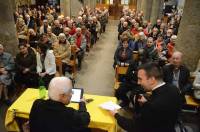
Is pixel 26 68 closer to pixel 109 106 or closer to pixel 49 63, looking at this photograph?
pixel 49 63

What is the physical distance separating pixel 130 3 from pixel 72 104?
20.3 metres

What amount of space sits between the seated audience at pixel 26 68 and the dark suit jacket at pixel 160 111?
3365 mm

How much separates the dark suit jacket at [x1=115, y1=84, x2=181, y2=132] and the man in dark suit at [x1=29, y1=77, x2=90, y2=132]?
65cm

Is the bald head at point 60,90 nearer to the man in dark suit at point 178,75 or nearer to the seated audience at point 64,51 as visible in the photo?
the man in dark suit at point 178,75

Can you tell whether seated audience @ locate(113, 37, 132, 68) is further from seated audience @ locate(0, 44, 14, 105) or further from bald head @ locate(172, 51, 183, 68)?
seated audience @ locate(0, 44, 14, 105)

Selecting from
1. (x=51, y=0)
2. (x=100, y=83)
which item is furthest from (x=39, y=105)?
Result: (x=51, y=0)

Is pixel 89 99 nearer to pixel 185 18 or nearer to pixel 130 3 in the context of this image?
pixel 185 18

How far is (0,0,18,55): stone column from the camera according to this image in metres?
5.55

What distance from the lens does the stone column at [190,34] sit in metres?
4.90

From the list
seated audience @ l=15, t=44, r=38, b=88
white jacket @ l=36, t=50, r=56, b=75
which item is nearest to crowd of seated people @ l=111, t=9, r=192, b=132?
white jacket @ l=36, t=50, r=56, b=75

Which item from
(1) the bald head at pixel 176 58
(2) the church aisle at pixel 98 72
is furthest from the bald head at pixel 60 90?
(2) the church aisle at pixel 98 72

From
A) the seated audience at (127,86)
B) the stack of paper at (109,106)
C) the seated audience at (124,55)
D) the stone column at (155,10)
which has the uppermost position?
the stone column at (155,10)

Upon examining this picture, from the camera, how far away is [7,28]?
18.6 ft

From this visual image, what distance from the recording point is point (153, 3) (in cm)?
1353
